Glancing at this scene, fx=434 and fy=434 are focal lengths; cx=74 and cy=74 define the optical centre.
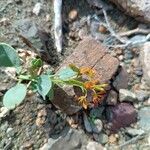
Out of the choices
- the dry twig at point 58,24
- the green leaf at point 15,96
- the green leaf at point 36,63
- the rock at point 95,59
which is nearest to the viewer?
the green leaf at point 15,96

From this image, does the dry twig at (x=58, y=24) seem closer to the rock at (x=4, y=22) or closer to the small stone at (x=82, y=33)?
the small stone at (x=82, y=33)

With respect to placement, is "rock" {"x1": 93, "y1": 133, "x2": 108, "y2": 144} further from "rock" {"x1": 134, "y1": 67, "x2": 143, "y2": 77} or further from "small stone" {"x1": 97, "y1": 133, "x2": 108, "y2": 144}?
"rock" {"x1": 134, "y1": 67, "x2": 143, "y2": 77}

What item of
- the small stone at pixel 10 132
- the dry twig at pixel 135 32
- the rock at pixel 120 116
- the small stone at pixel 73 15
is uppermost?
the small stone at pixel 73 15

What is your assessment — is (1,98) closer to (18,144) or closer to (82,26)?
(18,144)

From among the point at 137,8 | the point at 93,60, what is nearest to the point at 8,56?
the point at 93,60

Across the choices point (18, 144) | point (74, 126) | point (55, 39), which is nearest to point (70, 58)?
point (55, 39)

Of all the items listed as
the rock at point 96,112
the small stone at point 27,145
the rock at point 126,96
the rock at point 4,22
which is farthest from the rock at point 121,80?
the rock at point 4,22

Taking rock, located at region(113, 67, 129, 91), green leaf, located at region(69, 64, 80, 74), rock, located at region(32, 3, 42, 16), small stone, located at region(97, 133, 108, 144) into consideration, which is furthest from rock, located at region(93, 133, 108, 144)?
rock, located at region(32, 3, 42, 16)
